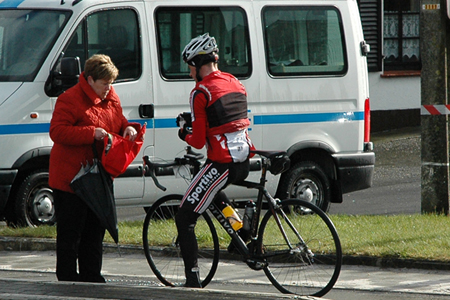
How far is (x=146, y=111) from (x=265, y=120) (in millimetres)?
1373

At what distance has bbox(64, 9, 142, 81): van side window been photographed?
350 inches

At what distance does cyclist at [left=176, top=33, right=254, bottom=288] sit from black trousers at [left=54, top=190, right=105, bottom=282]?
58 centimetres

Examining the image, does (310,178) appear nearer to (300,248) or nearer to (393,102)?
(300,248)

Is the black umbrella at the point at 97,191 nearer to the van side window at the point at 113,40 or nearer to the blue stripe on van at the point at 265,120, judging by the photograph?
the blue stripe on van at the point at 265,120

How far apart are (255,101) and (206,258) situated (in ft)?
11.7

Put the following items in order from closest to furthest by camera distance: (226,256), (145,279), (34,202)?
(145,279) < (226,256) < (34,202)

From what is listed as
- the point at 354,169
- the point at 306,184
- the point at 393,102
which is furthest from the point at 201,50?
the point at 393,102

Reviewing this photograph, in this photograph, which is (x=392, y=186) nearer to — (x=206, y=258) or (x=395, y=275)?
(x=395, y=275)

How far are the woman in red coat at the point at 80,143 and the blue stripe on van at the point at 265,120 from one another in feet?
9.44

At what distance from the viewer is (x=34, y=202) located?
888cm

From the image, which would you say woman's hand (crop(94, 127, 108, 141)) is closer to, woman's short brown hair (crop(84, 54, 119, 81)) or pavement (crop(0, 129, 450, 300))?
woman's short brown hair (crop(84, 54, 119, 81))

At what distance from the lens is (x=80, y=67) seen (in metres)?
8.66

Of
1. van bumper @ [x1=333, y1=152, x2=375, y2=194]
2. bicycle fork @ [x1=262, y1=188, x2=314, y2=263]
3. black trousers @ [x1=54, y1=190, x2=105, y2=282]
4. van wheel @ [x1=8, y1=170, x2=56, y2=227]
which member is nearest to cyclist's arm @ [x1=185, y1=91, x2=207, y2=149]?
bicycle fork @ [x1=262, y1=188, x2=314, y2=263]

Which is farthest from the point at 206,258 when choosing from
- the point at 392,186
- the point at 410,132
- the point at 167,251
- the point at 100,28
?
the point at 410,132
